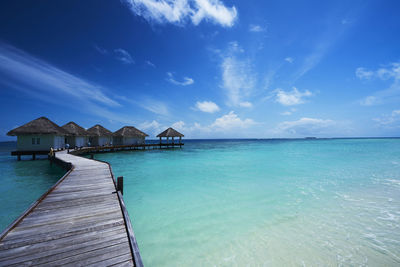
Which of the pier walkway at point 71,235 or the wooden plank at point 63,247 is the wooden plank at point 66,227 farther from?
the wooden plank at point 63,247

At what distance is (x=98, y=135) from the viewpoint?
24.7m

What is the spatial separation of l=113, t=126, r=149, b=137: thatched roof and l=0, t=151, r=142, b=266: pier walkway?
25558mm

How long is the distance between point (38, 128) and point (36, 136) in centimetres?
92

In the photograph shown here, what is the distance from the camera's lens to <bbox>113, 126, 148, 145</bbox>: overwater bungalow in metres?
28.4

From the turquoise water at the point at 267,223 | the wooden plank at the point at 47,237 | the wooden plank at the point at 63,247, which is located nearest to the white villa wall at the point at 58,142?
the turquoise water at the point at 267,223

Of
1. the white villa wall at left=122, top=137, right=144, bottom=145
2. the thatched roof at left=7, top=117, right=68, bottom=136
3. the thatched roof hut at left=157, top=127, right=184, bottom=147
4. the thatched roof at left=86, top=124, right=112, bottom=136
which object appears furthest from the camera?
the thatched roof hut at left=157, top=127, right=184, bottom=147

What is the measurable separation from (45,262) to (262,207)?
6.18 meters

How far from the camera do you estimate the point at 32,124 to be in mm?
17422

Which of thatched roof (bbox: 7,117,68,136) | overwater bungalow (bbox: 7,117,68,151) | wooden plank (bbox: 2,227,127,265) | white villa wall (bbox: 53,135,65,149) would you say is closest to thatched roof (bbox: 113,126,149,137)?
white villa wall (bbox: 53,135,65,149)

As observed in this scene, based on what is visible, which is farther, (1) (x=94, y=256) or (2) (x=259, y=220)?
(2) (x=259, y=220)

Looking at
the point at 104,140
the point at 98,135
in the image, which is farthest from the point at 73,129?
the point at 104,140

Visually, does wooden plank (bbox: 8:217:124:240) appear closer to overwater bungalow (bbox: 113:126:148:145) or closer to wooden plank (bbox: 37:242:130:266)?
wooden plank (bbox: 37:242:130:266)

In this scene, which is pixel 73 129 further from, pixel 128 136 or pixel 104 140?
pixel 128 136

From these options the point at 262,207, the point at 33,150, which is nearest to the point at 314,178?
the point at 262,207
